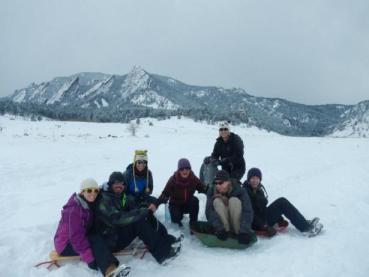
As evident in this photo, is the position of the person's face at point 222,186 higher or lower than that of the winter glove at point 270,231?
higher

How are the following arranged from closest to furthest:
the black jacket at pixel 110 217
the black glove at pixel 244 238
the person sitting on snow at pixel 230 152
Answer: the black jacket at pixel 110 217 → the black glove at pixel 244 238 → the person sitting on snow at pixel 230 152

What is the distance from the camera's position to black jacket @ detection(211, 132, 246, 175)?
9031 millimetres

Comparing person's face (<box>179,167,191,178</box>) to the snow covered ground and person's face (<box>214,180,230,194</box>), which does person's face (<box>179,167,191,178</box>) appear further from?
the snow covered ground

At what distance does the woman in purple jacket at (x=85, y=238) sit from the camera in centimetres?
557

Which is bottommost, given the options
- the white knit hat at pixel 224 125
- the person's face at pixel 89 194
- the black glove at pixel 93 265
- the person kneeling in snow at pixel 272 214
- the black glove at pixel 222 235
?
the black glove at pixel 93 265

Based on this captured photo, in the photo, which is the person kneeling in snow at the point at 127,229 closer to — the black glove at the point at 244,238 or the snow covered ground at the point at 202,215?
the snow covered ground at the point at 202,215

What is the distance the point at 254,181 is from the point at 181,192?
1.61 metres

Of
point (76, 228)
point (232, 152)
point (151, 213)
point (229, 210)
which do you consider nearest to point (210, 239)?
point (229, 210)

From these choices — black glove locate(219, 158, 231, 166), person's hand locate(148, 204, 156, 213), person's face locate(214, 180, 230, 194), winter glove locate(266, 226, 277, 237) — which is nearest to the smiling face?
black glove locate(219, 158, 231, 166)

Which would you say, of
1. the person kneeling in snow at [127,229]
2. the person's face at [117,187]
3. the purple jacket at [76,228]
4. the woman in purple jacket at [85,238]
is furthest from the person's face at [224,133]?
the purple jacket at [76,228]

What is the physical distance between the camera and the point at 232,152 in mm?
9125

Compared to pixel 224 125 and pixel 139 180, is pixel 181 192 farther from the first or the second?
pixel 224 125

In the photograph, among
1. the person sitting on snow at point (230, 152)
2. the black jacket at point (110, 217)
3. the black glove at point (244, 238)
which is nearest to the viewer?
the black jacket at point (110, 217)

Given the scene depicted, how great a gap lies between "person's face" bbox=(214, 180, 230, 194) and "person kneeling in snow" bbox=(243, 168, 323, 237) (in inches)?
34.8
